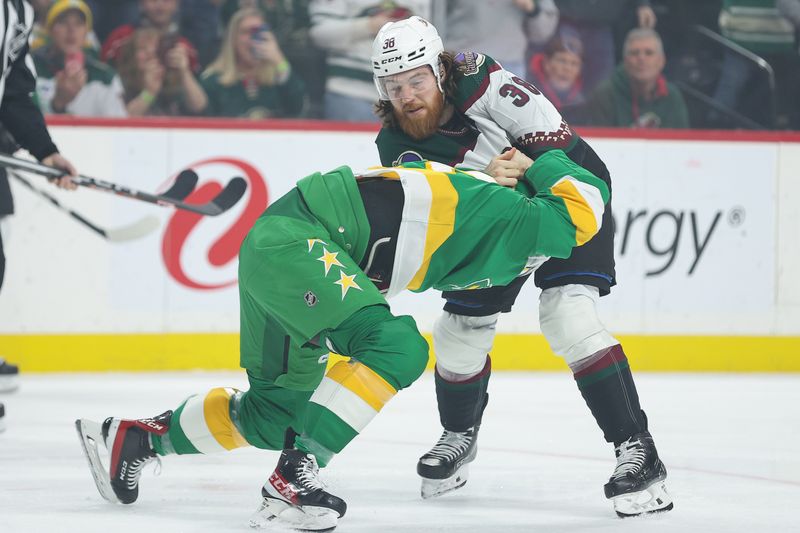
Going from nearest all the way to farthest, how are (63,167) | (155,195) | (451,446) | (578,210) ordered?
(578,210) → (451,446) → (63,167) → (155,195)

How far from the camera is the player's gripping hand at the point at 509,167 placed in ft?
7.39

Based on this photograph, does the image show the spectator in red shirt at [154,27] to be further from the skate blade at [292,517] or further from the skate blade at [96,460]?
the skate blade at [292,517]

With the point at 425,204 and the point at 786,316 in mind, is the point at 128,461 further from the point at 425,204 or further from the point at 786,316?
the point at 786,316

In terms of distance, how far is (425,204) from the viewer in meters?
2.06

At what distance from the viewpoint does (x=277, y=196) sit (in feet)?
15.4

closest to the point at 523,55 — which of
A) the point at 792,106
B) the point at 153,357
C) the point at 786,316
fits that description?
the point at 792,106

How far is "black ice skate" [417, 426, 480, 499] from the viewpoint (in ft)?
8.34

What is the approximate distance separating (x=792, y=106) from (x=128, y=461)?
3728 mm

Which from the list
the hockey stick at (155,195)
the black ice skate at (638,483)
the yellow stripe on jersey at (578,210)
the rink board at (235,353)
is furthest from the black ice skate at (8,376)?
the yellow stripe on jersey at (578,210)

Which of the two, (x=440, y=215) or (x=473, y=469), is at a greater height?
(x=440, y=215)

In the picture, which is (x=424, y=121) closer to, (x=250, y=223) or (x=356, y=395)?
(x=356, y=395)

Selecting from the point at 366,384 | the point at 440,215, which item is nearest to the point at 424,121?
the point at 440,215

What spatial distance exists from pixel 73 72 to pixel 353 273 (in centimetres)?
322

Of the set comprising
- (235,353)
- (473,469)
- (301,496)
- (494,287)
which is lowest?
(235,353)
